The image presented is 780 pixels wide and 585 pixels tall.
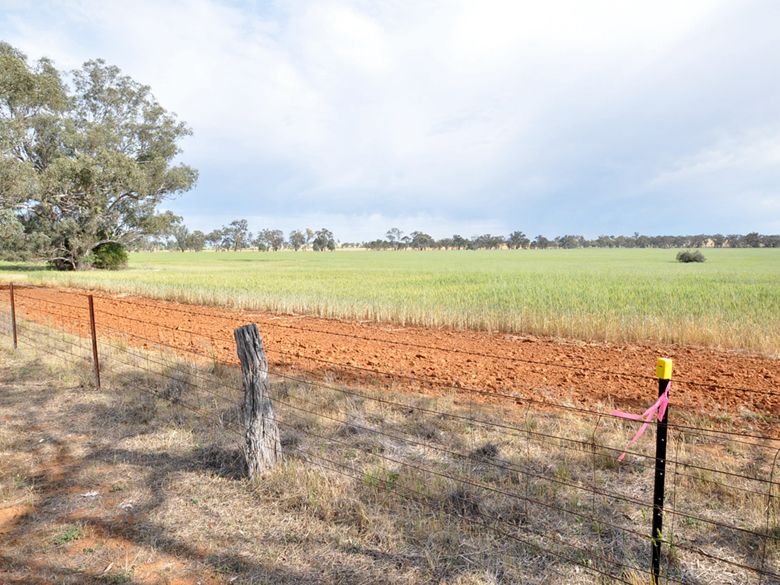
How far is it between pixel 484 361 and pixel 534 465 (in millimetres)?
4489

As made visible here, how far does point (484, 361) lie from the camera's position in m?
9.09

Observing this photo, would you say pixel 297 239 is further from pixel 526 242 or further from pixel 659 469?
pixel 659 469

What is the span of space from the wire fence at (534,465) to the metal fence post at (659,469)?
0.09m

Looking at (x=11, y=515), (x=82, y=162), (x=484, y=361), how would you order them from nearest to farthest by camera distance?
(x=11, y=515) → (x=484, y=361) → (x=82, y=162)

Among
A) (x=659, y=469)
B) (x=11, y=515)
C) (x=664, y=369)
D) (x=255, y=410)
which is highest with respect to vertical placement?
(x=664, y=369)

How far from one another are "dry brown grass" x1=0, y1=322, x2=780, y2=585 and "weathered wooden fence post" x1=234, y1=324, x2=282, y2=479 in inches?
7.3

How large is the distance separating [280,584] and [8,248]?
42900 mm

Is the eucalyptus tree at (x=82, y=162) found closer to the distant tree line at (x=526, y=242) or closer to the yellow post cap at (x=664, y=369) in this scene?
the yellow post cap at (x=664, y=369)

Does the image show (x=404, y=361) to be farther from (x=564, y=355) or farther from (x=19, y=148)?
(x=19, y=148)

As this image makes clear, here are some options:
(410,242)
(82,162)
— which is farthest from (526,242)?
(82,162)

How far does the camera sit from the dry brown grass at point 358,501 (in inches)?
130

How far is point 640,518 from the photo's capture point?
12.4 ft

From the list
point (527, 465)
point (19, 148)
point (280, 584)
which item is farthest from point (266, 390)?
point (19, 148)

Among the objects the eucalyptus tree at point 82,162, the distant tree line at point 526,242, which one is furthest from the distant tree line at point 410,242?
the eucalyptus tree at point 82,162
